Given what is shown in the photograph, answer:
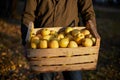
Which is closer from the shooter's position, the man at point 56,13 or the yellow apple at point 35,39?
the yellow apple at point 35,39

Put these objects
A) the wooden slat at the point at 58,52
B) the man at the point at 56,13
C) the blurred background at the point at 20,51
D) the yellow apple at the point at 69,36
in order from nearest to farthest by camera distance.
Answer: the wooden slat at the point at 58,52
the yellow apple at the point at 69,36
the man at the point at 56,13
the blurred background at the point at 20,51

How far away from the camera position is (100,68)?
7777 millimetres

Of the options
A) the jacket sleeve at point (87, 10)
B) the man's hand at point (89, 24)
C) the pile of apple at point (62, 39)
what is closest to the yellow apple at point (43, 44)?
the pile of apple at point (62, 39)

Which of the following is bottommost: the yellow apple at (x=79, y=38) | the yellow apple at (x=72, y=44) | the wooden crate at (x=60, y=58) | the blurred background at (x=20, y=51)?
the blurred background at (x=20, y=51)

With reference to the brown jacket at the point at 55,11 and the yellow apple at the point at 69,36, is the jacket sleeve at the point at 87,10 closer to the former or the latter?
the brown jacket at the point at 55,11

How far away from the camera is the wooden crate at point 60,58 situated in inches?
145

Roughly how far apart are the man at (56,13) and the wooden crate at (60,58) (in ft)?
1.61

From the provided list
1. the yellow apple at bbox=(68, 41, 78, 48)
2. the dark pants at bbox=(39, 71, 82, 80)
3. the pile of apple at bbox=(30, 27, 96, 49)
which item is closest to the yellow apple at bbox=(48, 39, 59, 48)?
the pile of apple at bbox=(30, 27, 96, 49)

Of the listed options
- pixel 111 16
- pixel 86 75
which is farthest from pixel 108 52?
pixel 111 16

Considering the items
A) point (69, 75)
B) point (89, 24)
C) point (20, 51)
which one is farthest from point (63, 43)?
point (20, 51)

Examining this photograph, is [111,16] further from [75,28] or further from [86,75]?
[75,28]

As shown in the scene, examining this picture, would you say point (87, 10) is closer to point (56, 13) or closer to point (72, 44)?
point (56, 13)

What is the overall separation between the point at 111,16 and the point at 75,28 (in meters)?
15.1

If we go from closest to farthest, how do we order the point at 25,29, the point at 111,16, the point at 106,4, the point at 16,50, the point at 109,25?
1. the point at 25,29
2. the point at 16,50
3. the point at 109,25
4. the point at 111,16
5. the point at 106,4
